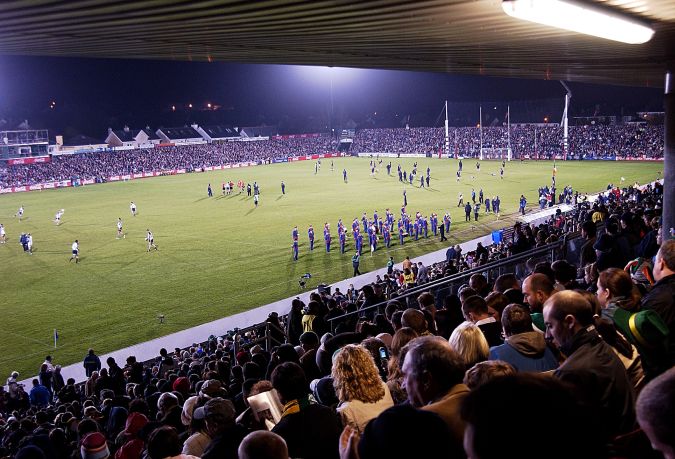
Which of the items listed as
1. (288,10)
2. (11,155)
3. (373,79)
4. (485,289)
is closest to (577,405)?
(288,10)

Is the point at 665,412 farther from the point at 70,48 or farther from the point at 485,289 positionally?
the point at 70,48

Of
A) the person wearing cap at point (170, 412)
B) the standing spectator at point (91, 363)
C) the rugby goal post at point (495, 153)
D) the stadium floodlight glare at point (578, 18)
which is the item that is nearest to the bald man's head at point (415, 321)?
the person wearing cap at point (170, 412)

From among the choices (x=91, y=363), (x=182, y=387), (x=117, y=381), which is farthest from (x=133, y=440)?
(x=91, y=363)

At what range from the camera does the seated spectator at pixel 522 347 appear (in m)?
4.22

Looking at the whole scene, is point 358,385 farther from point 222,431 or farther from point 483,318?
point 483,318

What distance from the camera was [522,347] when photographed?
4.26 metres

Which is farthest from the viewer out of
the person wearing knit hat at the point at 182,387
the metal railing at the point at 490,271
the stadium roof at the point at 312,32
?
the metal railing at the point at 490,271

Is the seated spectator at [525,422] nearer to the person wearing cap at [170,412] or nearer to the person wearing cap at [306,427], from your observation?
the person wearing cap at [306,427]

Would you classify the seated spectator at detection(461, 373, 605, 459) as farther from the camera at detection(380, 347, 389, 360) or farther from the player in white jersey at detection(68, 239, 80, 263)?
the player in white jersey at detection(68, 239, 80, 263)

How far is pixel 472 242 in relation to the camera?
26625 millimetres

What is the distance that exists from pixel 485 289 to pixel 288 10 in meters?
4.29

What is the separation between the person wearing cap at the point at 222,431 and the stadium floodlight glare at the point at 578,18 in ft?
12.7

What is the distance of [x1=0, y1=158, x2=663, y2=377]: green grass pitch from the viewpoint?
20156 millimetres

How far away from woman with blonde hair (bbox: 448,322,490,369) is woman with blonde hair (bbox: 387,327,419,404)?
15.9 inches
